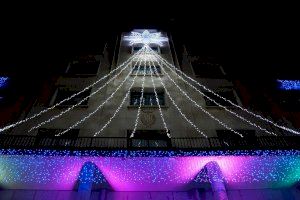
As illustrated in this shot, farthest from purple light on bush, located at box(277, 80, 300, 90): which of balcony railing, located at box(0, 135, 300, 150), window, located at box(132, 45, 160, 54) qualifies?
window, located at box(132, 45, 160, 54)

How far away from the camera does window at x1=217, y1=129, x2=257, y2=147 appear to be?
690 inches

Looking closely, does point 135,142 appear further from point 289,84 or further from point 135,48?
point 289,84

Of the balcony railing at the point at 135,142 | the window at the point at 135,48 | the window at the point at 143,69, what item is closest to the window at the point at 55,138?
the balcony railing at the point at 135,142

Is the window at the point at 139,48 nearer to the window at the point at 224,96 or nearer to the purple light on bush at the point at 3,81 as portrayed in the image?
the window at the point at 224,96

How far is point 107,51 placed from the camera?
26.6 meters

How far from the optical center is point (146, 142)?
17156 mm

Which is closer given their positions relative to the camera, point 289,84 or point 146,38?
point 289,84

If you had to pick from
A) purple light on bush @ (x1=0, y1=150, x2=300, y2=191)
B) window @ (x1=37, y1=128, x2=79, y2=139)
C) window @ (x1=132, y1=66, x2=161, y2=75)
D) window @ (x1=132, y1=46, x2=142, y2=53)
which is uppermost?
window @ (x1=132, y1=46, x2=142, y2=53)

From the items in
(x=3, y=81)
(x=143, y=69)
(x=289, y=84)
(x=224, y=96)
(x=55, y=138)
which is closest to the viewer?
(x=55, y=138)

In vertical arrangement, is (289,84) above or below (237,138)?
above

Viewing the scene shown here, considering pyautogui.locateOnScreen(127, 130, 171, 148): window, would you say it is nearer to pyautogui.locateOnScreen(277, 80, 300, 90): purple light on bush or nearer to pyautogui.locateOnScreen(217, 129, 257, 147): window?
pyautogui.locateOnScreen(217, 129, 257, 147): window

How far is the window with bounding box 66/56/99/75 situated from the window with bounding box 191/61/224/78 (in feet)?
30.6

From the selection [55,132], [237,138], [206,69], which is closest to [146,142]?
[55,132]

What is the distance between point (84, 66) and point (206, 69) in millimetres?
11597
